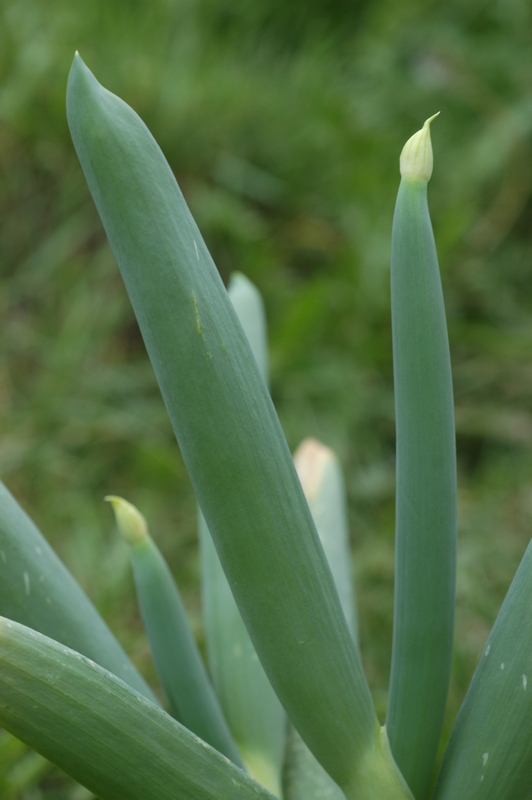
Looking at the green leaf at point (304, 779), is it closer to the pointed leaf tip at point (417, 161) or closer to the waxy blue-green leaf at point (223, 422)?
the waxy blue-green leaf at point (223, 422)

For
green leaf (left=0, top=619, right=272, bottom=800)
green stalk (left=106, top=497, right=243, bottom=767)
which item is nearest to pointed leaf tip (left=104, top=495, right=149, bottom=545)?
green stalk (left=106, top=497, right=243, bottom=767)

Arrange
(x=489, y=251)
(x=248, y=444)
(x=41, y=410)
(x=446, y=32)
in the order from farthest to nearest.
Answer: (x=446, y=32)
(x=489, y=251)
(x=41, y=410)
(x=248, y=444)

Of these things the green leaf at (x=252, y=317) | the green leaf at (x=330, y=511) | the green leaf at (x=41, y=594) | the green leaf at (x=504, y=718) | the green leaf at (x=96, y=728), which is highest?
the green leaf at (x=252, y=317)

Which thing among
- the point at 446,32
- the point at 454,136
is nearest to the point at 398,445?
the point at 454,136

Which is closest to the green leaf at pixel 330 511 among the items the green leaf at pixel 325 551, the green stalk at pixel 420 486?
the green leaf at pixel 325 551

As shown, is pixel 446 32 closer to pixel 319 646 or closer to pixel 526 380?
pixel 526 380

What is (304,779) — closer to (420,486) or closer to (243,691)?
(243,691)
